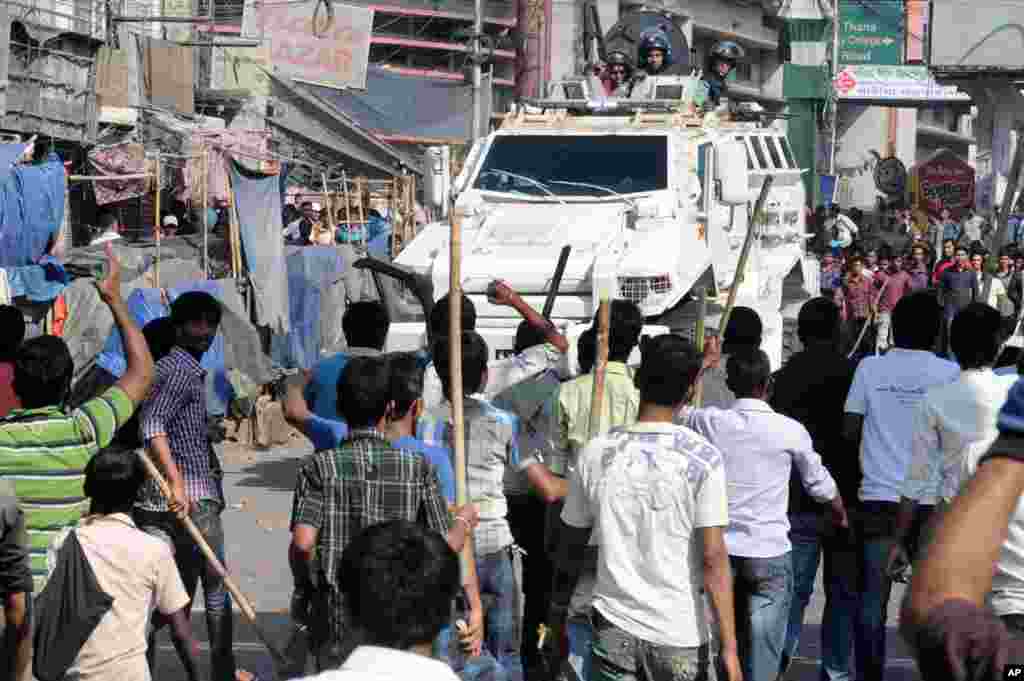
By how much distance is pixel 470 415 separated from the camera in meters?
6.95

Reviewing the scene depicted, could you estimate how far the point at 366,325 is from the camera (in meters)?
7.70

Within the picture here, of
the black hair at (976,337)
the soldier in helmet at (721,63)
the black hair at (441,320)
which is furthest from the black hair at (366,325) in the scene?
the soldier in helmet at (721,63)

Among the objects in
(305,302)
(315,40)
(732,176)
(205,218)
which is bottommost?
(305,302)

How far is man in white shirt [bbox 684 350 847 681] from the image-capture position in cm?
720

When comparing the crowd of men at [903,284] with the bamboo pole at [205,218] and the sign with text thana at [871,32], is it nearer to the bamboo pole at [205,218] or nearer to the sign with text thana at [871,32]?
the bamboo pole at [205,218]

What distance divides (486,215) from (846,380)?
23.5 feet

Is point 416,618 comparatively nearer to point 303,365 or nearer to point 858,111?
point 303,365

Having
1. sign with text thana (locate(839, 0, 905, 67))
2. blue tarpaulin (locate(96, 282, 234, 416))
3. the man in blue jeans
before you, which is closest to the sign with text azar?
sign with text thana (locate(839, 0, 905, 67))

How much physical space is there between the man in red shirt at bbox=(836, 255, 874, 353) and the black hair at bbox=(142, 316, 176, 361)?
595 inches

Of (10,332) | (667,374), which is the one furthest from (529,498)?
(667,374)

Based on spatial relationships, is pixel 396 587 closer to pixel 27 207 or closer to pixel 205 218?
pixel 27 207

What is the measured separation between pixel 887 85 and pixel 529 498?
2467 inches

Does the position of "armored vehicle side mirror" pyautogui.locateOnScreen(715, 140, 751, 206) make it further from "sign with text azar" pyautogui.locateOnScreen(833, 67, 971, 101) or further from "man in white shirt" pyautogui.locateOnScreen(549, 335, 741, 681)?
"sign with text azar" pyautogui.locateOnScreen(833, 67, 971, 101)

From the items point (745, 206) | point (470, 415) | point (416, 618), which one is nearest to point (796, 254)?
point (745, 206)
